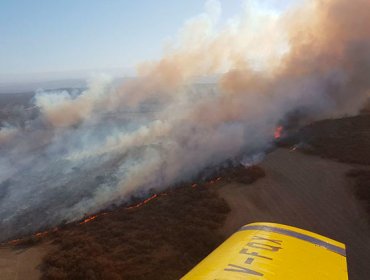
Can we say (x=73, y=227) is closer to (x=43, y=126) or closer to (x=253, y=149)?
(x=253, y=149)

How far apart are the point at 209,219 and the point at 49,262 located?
10.1 m

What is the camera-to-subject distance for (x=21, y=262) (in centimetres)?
1872

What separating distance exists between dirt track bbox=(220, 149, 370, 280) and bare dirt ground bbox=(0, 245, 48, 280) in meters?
11.2

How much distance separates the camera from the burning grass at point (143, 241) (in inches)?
687

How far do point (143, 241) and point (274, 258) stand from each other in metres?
15.0

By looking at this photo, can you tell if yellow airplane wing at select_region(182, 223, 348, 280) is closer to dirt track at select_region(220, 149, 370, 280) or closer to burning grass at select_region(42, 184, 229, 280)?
burning grass at select_region(42, 184, 229, 280)

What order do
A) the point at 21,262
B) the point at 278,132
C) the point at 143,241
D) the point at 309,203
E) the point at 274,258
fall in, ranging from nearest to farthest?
1. the point at 274,258
2. the point at 21,262
3. the point at 143,241
4. the point at 309,203
5. the point at 278,132

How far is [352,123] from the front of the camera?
40812 mm

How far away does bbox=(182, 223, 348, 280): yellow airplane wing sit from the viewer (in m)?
6.04

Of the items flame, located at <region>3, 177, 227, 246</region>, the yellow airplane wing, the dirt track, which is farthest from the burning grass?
the yellow airplane wing

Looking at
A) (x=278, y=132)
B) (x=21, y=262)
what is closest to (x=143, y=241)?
(x=21, y=262)

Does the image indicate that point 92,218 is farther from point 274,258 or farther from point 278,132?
point 278,132

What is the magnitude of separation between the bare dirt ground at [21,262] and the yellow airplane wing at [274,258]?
13.8 m

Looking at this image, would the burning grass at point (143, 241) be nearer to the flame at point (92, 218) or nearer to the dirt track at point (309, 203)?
the flame at point (92, 218)
